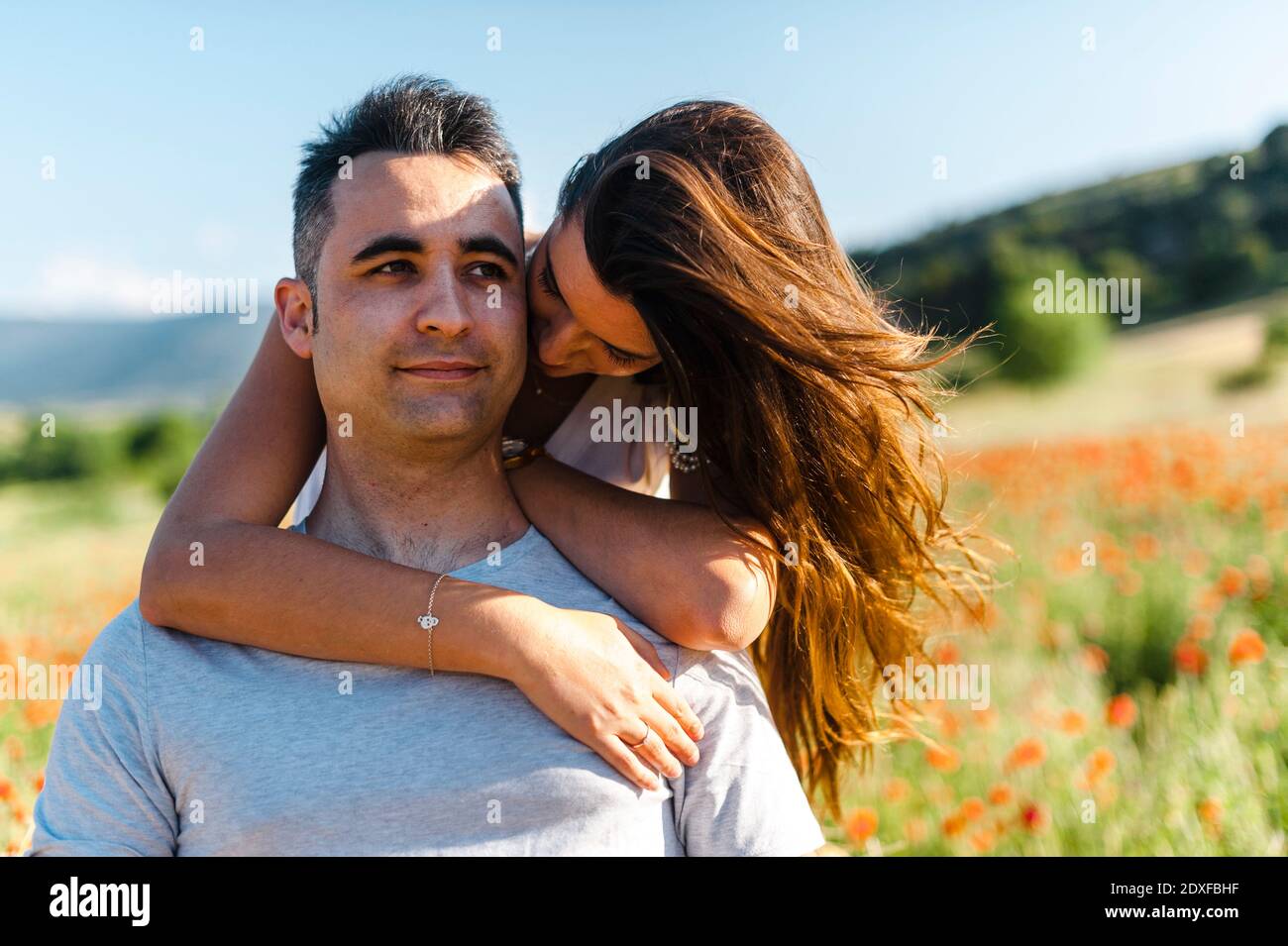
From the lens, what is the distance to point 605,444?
117 inches

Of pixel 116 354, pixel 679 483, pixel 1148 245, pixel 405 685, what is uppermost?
pixel 1148 245

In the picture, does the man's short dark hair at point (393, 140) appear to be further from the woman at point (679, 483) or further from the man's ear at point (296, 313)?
the woman at point (679, 483)

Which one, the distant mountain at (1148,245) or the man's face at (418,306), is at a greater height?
the distant mountain at (1148,245)

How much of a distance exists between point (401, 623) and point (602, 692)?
0.42 meters

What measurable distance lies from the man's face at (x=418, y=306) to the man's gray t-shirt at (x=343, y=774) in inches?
23.3

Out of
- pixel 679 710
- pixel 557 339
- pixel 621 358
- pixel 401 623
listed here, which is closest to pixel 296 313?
pixel 557 339

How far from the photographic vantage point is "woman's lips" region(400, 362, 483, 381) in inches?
92.5

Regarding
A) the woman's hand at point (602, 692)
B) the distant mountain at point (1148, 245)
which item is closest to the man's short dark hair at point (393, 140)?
the woman's hand at point (602, 692)

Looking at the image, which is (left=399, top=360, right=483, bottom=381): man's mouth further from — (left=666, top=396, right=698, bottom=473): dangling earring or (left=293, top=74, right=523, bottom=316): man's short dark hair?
(left=666, top=396, right=698, bottom=473): dangling earring

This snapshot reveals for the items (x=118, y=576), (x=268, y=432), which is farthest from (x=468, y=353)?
(x=118, y=576)

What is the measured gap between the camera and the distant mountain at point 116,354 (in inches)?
2484

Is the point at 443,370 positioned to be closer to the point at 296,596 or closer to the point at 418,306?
the point at 418,306
